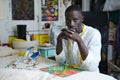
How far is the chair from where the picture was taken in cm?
188

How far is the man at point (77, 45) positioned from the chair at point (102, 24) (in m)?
0.35

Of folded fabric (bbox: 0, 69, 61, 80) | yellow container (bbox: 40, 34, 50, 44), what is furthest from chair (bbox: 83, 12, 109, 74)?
yellow container (bbox: 40, 34, 50, 44)

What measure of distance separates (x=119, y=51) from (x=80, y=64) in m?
1.50

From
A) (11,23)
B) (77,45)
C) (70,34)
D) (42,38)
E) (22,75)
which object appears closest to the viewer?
(22,75)

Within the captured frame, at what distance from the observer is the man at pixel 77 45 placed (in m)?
1.34

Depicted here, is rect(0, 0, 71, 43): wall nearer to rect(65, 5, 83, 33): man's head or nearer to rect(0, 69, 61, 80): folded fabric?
rect(65, 5, 83, 33): man's head

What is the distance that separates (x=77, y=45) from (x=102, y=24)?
1.77 feet

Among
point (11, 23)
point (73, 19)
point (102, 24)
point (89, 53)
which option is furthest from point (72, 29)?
point (11, 23)

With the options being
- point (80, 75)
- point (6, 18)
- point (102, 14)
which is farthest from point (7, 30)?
point (80, 75)

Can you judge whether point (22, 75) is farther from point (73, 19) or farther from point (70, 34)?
point (73, 19)

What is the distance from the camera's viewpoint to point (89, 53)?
1.36m

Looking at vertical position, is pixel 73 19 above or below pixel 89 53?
above

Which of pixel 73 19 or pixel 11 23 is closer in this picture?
pixel 73 19

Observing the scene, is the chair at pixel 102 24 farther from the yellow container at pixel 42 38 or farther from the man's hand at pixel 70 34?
the yellow container at pixel 42 38
